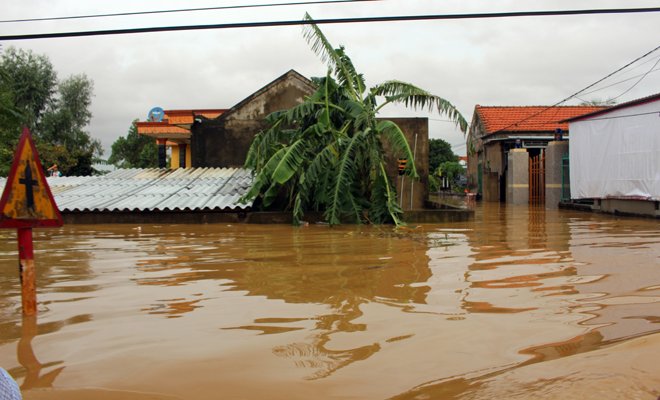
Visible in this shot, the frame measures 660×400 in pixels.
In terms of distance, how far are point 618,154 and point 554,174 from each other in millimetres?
3643

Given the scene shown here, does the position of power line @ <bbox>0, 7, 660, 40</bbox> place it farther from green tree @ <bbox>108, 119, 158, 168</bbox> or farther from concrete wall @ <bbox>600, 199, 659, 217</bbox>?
green tree @ <bbox>108, 119, 158, 168</bbox>

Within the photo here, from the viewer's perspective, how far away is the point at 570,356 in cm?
233

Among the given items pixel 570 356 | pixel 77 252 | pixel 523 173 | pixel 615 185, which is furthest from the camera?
pixel 523 173

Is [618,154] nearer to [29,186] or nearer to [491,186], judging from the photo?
[491,186]

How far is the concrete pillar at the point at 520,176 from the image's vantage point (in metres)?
18.5

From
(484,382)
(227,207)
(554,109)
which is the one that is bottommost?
(484,382)

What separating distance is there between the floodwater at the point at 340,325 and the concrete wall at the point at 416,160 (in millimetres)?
8187

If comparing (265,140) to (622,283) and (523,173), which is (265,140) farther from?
(523,173)

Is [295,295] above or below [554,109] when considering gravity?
below

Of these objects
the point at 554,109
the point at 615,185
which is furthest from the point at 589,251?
the point at 554,109

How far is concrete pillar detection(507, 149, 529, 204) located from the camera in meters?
18.5

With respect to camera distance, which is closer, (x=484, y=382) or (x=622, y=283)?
(x=484, y=382)

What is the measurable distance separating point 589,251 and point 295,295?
13.4 ft

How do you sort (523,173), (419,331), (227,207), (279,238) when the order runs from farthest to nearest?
(523,173) → (227,207) → (279,238) → (419,331)
